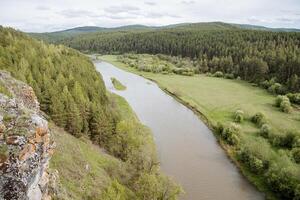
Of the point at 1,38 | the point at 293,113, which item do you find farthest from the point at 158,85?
the point at 1,38

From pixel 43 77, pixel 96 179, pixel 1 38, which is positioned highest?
pixel 1 38

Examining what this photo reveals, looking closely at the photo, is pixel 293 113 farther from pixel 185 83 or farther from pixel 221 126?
pixel 185 83

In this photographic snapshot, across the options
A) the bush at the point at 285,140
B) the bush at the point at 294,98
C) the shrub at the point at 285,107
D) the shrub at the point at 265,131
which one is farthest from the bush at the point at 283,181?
the bush at the point at 294,98

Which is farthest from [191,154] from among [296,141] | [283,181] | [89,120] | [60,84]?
[60,84]

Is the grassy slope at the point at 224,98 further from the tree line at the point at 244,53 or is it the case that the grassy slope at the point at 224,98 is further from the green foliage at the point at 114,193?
the green foliage at the point at 114,193

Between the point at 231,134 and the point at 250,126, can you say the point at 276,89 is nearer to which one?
the point at 250,126

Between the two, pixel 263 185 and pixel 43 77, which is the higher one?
pixel 43 77

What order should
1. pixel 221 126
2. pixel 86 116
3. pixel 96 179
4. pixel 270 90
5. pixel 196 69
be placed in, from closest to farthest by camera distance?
pixel 96 179 < pixel 86 116 < pixel 221 126 < pixel 270 90 < pixel 196 69

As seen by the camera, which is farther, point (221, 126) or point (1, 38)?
point (1, 38)
